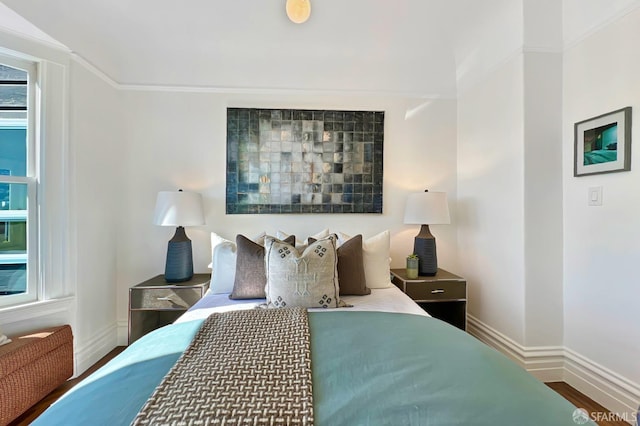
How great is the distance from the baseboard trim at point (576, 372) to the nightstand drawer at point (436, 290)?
0.43 metres

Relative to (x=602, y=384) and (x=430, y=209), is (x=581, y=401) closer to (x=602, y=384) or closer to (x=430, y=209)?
(x=602, y=384)

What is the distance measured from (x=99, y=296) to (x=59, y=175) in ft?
3.30

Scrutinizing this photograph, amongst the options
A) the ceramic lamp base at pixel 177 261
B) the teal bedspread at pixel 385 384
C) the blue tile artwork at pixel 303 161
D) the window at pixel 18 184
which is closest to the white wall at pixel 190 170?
the blue tile artwork at pixel 303 161

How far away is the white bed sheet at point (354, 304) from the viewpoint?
170 centimetres

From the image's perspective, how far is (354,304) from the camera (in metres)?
1.83

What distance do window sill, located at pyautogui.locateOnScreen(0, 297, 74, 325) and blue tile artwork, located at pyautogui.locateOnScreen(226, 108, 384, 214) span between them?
1348 millimetres

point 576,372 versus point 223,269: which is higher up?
point 223,269

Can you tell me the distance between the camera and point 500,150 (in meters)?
2.27

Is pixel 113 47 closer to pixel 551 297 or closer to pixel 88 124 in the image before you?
pixel 88 124

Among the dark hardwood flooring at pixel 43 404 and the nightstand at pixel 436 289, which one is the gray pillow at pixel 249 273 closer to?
the nightstand at pixel 436 289

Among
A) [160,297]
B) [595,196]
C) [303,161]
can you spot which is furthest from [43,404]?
[595,196]

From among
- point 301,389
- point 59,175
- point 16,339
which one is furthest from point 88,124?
point 301,389

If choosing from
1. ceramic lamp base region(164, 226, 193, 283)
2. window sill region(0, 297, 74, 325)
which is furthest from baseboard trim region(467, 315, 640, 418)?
window sill region(0, 297, 74, 325)

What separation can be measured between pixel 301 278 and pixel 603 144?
2001mm
